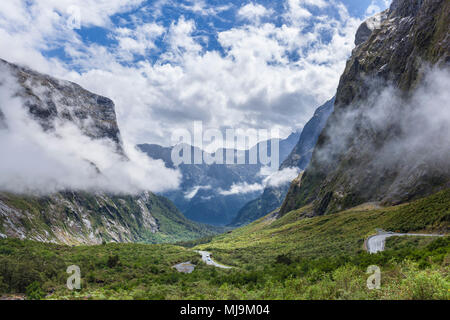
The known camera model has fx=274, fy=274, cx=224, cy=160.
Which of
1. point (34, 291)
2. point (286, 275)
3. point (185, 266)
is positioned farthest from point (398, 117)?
point (34, 291)

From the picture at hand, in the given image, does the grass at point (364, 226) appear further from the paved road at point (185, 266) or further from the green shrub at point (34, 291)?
the green shrub at point (34, 291)

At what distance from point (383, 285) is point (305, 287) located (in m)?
6.63

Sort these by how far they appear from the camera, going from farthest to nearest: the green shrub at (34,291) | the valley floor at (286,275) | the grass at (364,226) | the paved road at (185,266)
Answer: the paved road at (185,266) < the grass at (364,226) < the green shrub at (34,291) < the valley floor at (286,275)

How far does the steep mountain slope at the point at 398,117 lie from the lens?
101 metres

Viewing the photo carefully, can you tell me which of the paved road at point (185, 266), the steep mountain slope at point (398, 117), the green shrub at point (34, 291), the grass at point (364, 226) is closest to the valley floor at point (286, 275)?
the green shrub at point (34, 291)

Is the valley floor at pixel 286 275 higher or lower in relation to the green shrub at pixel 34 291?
higher

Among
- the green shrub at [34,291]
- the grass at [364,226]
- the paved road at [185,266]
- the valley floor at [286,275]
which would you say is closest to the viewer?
the valley floor at [286,275]

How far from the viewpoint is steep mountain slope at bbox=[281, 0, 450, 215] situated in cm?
10081

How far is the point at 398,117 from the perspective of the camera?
126125mm

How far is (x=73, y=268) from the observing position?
4691 centimetres

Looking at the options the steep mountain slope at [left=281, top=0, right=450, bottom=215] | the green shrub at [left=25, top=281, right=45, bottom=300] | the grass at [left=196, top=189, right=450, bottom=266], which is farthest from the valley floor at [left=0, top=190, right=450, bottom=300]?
the steep mountain slope at [left=281, top=0, right=450, bottom=215]

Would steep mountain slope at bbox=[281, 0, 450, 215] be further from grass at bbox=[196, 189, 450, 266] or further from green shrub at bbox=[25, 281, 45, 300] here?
green shrub at bbox=[25, 281, 45, 300]

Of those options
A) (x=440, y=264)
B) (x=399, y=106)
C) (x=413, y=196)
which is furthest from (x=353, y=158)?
(x=440, y=264)
